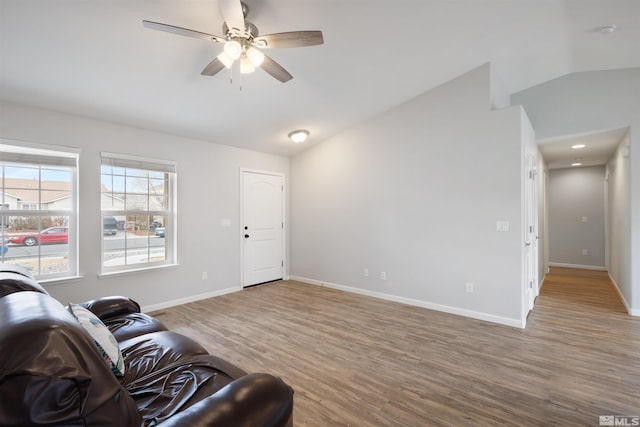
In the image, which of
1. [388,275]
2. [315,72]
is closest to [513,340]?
[388,275]

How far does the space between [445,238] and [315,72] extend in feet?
8.77

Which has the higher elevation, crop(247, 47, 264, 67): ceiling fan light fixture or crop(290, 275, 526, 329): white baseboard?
crop(247, 47, 264, 67): ceiling fan light fixture

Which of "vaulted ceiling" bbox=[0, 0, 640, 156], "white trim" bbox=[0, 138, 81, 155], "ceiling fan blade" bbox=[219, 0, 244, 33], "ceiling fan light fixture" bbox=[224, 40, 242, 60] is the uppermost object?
"vaulted ceiling" bbox=[0, 0, 640, 156]

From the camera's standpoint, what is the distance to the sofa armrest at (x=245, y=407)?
992 millimetres

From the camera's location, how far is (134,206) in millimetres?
3930

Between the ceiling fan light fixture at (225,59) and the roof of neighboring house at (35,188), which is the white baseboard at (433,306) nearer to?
the ceiling fan light fixture at (225,59)

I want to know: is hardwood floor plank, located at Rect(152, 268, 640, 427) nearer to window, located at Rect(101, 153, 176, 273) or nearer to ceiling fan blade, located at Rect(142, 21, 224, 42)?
window, located at Rect(101, 153, 176, 273)

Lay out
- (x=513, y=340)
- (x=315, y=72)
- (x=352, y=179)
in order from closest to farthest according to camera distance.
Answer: (x=513, y=340), (x=315, y=72), (x=352, y=179)

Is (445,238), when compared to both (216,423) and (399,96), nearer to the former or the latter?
(399,96)

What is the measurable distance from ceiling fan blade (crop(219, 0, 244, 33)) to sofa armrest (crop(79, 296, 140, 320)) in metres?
2.29

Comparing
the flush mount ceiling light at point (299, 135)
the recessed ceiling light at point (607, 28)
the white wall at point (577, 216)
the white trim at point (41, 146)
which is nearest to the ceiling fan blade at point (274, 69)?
the flush mount ceiling light at point (299, 135)

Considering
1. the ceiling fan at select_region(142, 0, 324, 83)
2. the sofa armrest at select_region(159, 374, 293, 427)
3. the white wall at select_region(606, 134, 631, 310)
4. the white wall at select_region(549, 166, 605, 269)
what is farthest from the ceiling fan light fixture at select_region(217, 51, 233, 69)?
the white wall at select_region(549, 166, 605, 269)

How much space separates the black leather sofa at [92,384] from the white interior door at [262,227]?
353 centimetres

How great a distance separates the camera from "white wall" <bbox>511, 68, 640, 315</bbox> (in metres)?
3.75
